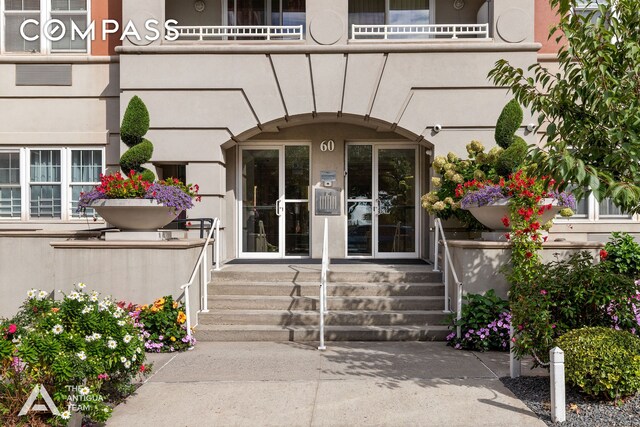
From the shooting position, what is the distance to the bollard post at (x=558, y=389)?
4.93 m

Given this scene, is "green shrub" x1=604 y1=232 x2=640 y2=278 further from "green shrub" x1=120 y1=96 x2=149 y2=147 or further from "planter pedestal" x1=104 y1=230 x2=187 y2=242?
"green shrub" x1=120 y1=96 x2=149 y2=147

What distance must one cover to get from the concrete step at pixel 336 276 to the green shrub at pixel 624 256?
111 inches

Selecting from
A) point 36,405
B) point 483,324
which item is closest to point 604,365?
point 483,324

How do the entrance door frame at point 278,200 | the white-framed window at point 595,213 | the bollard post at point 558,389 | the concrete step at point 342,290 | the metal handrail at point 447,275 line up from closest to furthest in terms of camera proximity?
the bollard post at point 558,389, the metal handrail at point 447,275, the concrete step at point 342,290, the white-framed window at point 595,213, the entrance door frame at point 278,200

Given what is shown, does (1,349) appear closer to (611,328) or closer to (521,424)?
(521,424)

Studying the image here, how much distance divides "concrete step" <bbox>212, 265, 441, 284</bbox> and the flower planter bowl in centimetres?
141

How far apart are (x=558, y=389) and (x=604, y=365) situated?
1.75ft

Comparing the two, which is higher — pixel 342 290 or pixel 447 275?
pixel 447 275

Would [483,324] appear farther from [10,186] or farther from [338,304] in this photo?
[10,186]

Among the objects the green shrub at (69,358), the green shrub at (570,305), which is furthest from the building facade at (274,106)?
the green shrub at (69,358)

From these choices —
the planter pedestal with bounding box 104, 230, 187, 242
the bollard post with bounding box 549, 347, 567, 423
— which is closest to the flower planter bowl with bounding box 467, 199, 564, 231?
the bollard post with bounding box 549, 347, 567, 423

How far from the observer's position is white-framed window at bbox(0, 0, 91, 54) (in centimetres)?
1137

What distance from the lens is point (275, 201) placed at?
39.0 feet

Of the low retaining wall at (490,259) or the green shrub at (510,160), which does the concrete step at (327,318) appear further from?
the green shrub at (510,160)
